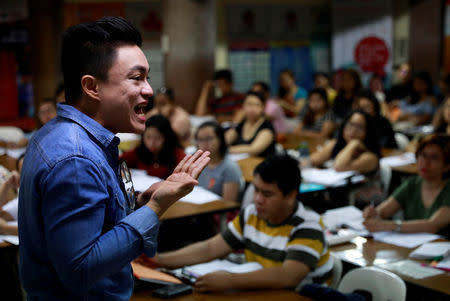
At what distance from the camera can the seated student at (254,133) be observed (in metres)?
5.73

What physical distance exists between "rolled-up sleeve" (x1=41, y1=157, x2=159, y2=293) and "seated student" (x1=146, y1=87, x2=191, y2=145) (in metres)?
5.27

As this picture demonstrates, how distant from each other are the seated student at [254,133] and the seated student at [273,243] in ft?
9.69

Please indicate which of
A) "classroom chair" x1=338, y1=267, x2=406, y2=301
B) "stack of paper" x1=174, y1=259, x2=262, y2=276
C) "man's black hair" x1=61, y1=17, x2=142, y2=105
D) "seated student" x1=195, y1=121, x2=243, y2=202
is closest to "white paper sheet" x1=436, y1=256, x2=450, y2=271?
"classroom chair" x1=338, y1=267, x2=406, y2=301

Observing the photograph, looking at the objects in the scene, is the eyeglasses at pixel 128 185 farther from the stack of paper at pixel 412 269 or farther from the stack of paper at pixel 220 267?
the stack of paper at pixel 412 269

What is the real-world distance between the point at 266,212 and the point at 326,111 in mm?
4905

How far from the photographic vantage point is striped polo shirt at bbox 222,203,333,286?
249 cm

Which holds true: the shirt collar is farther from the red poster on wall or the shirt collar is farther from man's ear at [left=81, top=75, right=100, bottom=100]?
the red poster on wall

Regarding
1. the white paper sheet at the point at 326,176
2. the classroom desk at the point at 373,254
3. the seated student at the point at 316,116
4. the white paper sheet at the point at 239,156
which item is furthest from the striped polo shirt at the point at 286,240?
the seated student at the point at 316,116

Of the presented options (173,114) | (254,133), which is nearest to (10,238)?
(254,133)

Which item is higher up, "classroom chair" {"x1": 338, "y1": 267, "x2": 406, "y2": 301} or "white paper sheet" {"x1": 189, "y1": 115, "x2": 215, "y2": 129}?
"white paper sheet" {"x1": 189, "y1": 115, "x2": 215, "y2": 129}

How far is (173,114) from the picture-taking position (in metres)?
6.97

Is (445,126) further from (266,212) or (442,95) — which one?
(266,212)

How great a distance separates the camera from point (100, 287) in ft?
4.07

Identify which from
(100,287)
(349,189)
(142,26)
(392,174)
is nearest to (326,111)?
(392,174)
